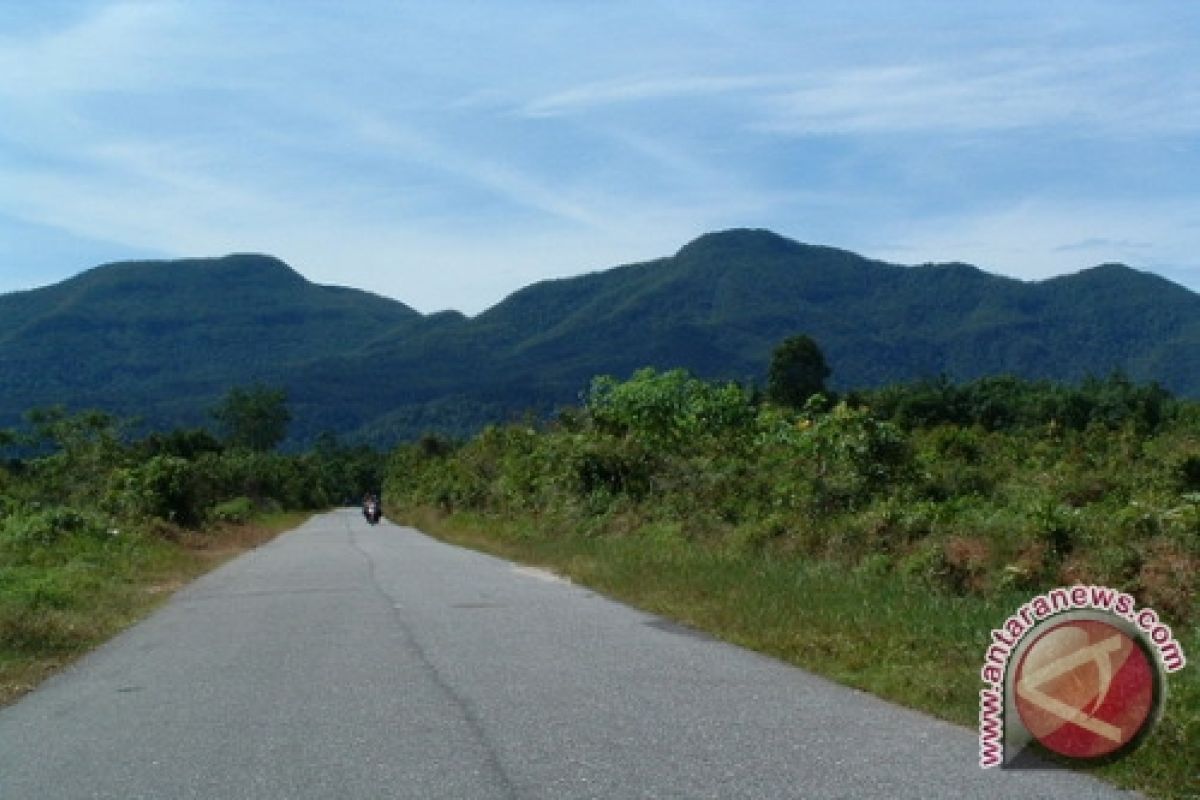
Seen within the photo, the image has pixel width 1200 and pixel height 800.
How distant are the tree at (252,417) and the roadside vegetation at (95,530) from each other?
176 ft

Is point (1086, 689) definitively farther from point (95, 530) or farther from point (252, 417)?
point (252, 417)

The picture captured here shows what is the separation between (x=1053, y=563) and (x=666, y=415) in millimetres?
23394

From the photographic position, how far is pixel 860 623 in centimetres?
1165

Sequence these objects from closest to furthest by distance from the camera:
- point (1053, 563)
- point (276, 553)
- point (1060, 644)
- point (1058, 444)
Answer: point (1060, 644), point (1053, 563), point (1058, 444), point (276, 553)

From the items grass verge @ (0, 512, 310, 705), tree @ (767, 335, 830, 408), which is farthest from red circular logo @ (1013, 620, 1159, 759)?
tree @ (767, 335, 830, 408)

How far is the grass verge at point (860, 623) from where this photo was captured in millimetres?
6824

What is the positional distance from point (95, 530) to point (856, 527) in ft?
62.2

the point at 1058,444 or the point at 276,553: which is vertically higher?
the point at 1058,444

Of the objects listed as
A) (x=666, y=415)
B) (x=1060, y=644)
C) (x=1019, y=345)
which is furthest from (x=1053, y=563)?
(x=1019, y=345)

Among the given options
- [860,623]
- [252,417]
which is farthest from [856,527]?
[252,417]

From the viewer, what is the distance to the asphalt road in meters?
6.68

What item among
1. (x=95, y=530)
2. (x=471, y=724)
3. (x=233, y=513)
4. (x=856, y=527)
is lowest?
(x=233, y=513)

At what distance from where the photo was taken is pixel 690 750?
7316mm

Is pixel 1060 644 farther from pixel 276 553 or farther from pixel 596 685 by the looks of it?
pixel 276 553
